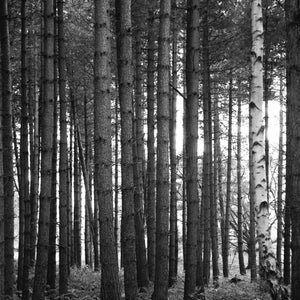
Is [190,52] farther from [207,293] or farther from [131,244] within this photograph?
[207,293]

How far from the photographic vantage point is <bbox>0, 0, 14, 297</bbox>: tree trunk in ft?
24.9

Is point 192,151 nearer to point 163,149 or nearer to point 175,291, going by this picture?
point 163,149

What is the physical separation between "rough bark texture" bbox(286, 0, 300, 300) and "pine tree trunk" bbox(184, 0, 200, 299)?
2884mm

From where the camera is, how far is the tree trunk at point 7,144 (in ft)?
24.9

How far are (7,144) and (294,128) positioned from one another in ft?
16.3

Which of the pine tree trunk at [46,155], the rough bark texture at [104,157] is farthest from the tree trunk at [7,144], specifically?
the rough bark texture at [104,157]

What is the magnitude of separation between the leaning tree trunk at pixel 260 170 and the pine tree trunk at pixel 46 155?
11.3ft

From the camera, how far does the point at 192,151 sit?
8.12 metres

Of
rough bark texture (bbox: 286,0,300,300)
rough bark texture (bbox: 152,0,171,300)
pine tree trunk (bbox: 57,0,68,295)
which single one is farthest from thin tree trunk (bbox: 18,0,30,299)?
rough bark texture (bbox: 286,0,300,300)

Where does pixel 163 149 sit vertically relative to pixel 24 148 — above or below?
below

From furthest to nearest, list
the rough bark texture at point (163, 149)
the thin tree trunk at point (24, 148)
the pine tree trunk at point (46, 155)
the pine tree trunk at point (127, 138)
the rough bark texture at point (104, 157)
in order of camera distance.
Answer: the thin tree trunk at point (24, 148)
the rough bark texture at point (163, 149)
the pine tree trunk at point (46, 155)
the pine tree trunk at point (127, 138)
the rough bark texture at point (104, 157)

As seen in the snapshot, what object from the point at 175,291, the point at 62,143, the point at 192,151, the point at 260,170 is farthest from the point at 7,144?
the point at 175,291

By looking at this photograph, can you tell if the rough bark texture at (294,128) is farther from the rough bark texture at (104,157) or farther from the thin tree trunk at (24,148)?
the thin tree trunk at (24,148)

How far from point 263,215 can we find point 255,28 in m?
3.32
